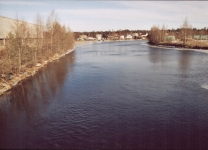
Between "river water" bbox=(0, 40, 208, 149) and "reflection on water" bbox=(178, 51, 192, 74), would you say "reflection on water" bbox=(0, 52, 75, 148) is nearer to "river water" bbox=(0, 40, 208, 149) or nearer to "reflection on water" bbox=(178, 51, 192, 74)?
"river water" bbox=(0, 40, 208, 149)

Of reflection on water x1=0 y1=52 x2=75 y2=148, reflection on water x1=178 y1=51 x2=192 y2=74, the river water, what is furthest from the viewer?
reflection on water x1=178 y1=51 x2=192 y2=74

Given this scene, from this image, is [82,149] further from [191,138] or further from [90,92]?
[90,92]

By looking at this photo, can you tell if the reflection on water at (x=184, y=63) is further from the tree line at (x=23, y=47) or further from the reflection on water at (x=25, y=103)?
the tree line at (x=23, y=47)

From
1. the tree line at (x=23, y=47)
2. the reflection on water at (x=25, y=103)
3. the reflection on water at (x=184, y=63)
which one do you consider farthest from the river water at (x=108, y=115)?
the reflection on water at (x=184, y=63)

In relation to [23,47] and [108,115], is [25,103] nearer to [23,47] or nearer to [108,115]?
[108,115]

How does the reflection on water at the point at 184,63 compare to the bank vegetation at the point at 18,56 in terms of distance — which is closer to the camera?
the bank vegetation at the point at 18,56

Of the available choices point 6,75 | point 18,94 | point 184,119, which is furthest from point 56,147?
point 6,75

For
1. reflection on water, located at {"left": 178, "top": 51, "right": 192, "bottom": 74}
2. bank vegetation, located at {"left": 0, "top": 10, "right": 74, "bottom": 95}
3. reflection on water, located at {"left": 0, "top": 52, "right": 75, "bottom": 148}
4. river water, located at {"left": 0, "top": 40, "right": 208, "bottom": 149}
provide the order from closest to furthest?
river water, located at {"left": 0, "top": 40, "right": 208, "bottom": 149}
reflection on water, located at {"left": 0, "top": 52, "right": 75, "bottom": 148}
bank vegetation, located at {"left": 0, "top": 10, "right": 74, "bottom": 95}
reflection on water, located at {"left": 178, "top": 51, "right": 192, "bottom": 74}

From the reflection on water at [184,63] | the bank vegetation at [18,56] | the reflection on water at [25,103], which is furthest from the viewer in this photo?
the reflection on water at [184,63]

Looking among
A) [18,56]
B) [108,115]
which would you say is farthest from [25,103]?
[18,56]

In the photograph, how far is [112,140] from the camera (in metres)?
13.3

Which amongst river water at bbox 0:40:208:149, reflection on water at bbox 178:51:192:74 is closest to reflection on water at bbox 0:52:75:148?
river water at bbox 0:40:208:149

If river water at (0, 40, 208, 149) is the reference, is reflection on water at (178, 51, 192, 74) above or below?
above

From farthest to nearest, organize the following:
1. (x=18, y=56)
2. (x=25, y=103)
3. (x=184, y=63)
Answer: (x=184, y=63), (x=18, y=56), (x=25, y=103)
